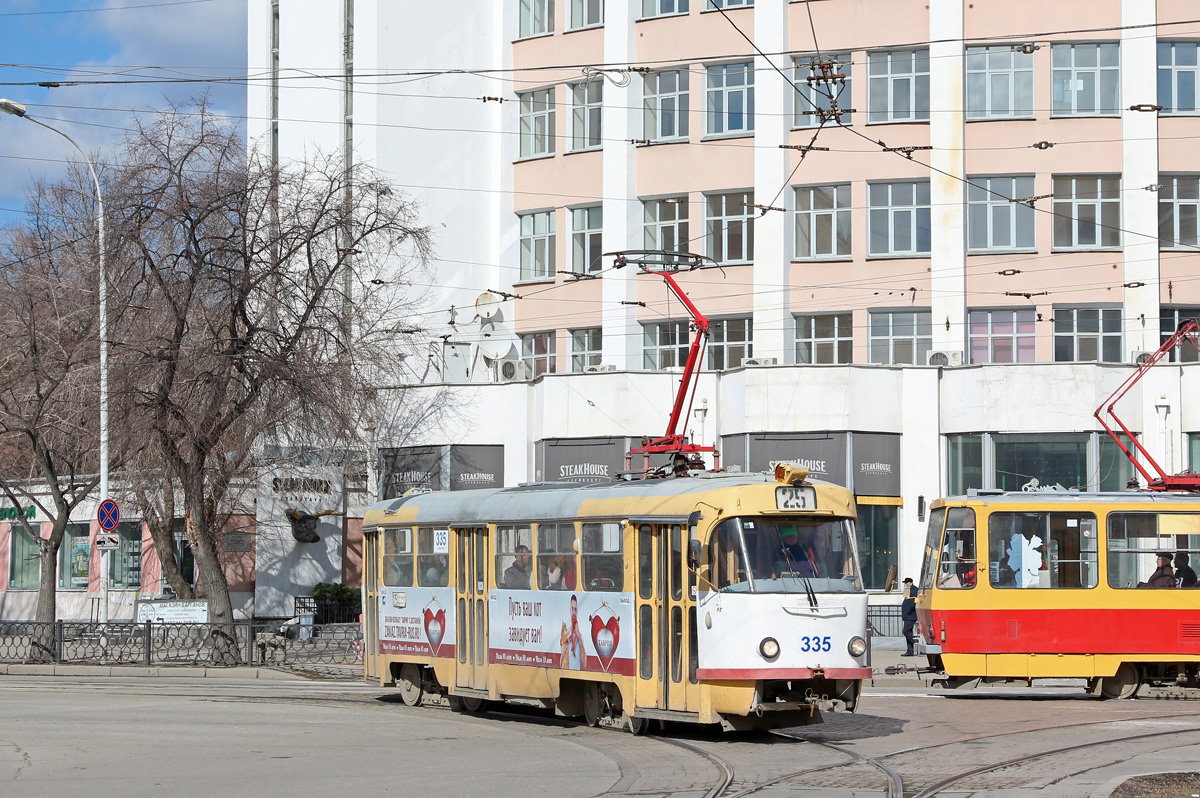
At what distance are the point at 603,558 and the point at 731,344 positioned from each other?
2239 centimetres

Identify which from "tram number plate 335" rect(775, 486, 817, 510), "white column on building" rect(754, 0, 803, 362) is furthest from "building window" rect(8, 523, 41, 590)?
"tram number plate 335" rect(775, 486, 817, 510)

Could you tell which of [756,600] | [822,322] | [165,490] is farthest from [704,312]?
[756,600]

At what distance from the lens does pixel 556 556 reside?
661 inches

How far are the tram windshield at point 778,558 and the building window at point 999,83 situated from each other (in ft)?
78.2

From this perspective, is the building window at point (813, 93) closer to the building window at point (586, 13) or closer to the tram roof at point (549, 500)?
the building window at point (586, 13)

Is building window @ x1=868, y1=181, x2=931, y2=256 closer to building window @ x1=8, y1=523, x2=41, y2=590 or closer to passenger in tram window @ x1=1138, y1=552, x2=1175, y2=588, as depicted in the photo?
passenger in tram window @ x1=1138, y1=552, x2=1175, y2=588

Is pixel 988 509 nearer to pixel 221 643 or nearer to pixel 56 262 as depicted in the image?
pixel 221 643

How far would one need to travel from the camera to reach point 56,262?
4350 centimetres

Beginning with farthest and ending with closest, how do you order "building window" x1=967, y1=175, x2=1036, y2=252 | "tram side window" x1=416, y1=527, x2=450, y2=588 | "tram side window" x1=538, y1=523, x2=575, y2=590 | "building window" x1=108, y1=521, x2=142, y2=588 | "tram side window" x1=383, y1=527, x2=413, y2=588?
"building window" x1=108, y1=521, x2=142, y2=588 < "building window" x1=967, y1=175, x2=1036, y2=252 < "tram side window" x1=383, y1=527, x2=413, y2=588 < "tram side window" x1=416, y1=527, x2=450, y2=588 < "tram side window" x1=538, y1=523, x2=575, y2=590

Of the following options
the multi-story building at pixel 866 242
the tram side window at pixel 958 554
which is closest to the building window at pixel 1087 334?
the multi-story building at pixel 866 242

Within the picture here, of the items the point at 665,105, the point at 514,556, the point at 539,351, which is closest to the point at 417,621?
the point at 514,556

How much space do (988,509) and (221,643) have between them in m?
14.0

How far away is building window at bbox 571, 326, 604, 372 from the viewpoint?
3984cm

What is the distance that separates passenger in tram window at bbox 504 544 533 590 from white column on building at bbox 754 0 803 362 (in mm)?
20304
